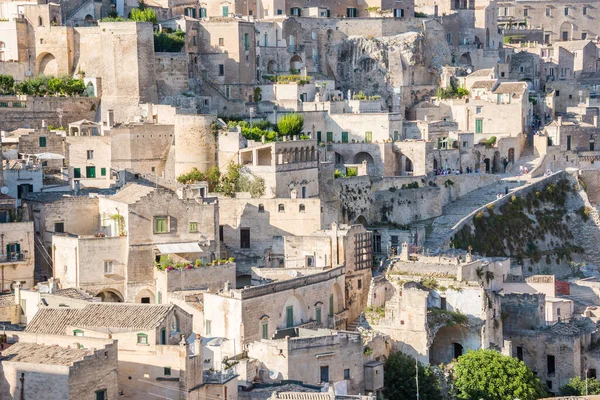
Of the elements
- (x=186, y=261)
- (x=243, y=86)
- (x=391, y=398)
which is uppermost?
(x=243, y=86)

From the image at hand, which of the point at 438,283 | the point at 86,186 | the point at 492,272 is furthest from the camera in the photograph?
the point at 86,186

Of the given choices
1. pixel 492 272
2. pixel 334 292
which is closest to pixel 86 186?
pixel 334 292

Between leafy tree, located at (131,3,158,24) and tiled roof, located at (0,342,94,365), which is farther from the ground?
leafy tree, located at (131,3,158,24)

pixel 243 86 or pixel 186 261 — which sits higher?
pixel 243 86

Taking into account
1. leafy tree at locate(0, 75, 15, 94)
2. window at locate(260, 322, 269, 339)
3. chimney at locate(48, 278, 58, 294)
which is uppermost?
leafy tree at locate(0, 75, 15, 94)

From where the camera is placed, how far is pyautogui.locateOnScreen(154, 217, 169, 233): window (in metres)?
58.6

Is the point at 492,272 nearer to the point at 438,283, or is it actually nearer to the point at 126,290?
the point at 438,283

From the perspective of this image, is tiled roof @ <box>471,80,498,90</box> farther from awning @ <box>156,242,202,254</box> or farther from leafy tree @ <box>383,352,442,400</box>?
leafy tree @ <box>383,352,442,400</box>

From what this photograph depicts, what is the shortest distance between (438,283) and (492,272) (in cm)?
454

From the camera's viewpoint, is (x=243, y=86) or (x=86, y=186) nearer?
(x=86, y=186)

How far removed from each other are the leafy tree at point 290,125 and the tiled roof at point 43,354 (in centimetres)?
2866

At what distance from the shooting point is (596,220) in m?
79.0

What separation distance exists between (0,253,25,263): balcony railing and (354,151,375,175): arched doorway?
2296 centimetres

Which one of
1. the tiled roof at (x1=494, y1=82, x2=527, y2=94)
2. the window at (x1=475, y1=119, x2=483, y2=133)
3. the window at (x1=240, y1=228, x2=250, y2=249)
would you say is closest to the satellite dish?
the window at (x1=240, y1=228, x2=250, y2=249)
